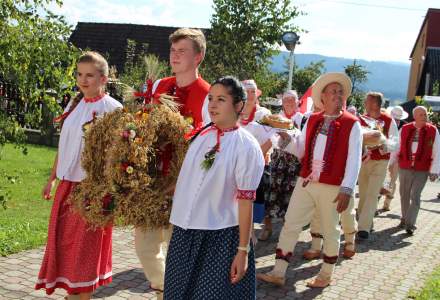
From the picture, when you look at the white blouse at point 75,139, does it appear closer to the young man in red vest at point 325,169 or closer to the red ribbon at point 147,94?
the red ribbon at point 147,94

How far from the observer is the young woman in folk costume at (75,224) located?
401cm

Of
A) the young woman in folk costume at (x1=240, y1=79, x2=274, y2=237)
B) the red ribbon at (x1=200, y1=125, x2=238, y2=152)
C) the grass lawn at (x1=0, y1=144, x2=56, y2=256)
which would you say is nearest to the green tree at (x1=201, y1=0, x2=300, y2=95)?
the grass lawn at (x1=0, y1=144, x2=56, y2=256)

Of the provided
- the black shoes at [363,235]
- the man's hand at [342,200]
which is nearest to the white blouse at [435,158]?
the black shoes at [363,235]

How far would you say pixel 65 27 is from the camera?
541cm

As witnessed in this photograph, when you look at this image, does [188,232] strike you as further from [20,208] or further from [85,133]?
[20,208]

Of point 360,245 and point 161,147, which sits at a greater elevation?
point 161,147

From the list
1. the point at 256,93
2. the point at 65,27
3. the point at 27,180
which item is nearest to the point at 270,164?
the point at 256,93

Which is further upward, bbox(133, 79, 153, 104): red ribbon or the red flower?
bbox(133, 79, 153, 104): red ribbon

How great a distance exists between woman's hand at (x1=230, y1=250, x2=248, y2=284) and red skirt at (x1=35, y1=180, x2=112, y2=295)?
122cm

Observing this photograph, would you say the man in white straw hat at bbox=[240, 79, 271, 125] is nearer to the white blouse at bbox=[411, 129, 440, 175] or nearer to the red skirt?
the red skirt

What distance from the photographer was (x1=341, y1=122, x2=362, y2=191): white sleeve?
509cm

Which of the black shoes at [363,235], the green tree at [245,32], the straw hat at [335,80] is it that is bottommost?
the black shoes at [363,235]

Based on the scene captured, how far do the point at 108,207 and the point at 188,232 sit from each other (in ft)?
1.76

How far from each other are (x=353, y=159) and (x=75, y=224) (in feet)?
8.60
